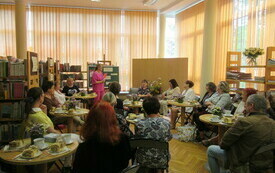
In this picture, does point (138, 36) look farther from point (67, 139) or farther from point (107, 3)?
point (67, 139)

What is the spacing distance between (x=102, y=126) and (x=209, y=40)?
5.65 m

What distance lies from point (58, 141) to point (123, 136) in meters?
0.85

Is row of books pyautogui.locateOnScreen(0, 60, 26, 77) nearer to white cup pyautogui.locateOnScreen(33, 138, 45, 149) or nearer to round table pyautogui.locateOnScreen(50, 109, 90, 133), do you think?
round table pyautogui.locateOnScreen(50, 109, 90, 133)

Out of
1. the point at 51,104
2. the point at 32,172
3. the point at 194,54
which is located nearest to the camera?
the point at 32,172

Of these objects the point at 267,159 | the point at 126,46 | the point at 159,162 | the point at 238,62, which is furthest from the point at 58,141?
the point at 126,46

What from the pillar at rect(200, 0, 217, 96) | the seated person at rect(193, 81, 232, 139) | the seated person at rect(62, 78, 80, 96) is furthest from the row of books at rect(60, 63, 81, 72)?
the seated person at rect(193, 81, 232, 139)

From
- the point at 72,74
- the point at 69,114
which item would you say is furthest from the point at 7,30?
the point at 69,114

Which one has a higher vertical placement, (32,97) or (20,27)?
Result: (20,27)

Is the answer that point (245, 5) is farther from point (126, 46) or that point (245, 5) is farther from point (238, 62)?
point (126, 46)

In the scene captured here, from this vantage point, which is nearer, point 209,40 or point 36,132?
point 36,132

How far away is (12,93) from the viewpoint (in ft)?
12.9

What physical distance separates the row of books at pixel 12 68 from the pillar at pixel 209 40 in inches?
194

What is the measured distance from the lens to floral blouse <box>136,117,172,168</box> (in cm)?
233

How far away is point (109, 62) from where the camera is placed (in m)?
8.76
